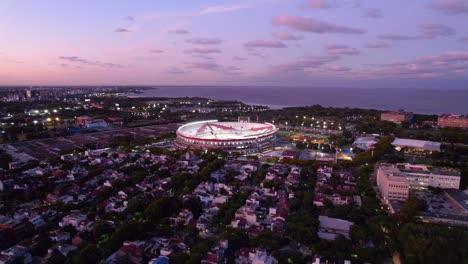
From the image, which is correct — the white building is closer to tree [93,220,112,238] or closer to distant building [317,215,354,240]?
distant building [317,215,354,240]

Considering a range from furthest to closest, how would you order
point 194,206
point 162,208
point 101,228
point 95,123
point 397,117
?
→ 1. point 397,117
2. point 95,123
3. point 194,206
4. point 162,208
5. point 101,228

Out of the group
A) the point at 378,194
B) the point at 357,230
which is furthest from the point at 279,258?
the point at 378,194

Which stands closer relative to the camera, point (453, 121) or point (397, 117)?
point (453, 121)

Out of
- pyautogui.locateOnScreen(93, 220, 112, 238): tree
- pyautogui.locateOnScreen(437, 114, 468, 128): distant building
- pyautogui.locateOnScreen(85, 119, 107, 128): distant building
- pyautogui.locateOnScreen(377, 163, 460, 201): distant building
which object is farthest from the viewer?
pyautogui.locateOnScreen(437, 114, 468, 128): distant building

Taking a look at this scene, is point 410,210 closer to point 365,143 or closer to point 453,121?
point 365,143

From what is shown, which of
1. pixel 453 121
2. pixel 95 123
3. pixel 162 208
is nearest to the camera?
pixel 162 208

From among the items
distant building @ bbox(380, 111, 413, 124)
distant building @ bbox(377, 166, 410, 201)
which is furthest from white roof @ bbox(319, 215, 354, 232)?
distant building @ bbox(380, 111, 413, 124)

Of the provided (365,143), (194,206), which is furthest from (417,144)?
(194,206)

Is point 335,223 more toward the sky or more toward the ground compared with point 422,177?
more toward the ground
